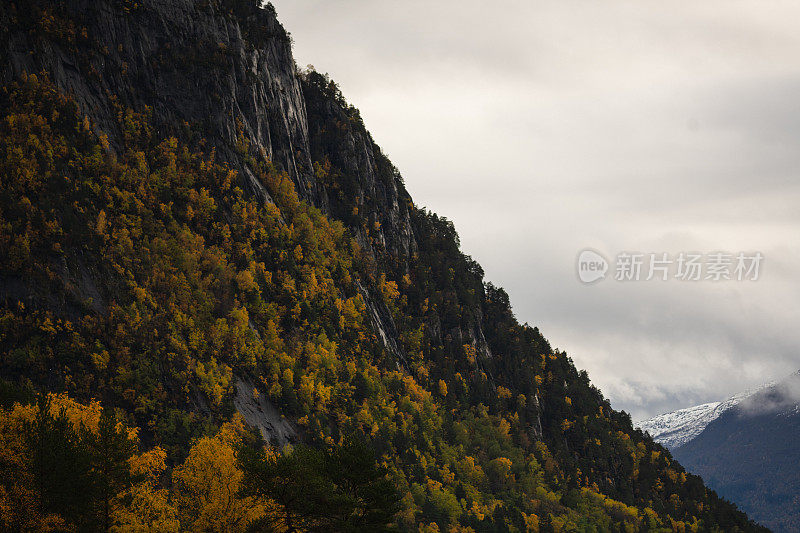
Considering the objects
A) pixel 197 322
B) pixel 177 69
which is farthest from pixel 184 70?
pixel 197 322

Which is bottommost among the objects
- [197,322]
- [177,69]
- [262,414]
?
[262,414]

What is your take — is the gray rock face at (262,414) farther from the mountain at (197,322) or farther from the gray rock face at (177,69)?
the gray rock face at (177,69)

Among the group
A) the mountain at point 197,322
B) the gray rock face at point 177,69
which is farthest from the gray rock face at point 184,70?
the mountain at point 197,322

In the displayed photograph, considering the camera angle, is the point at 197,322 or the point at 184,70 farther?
the point at 184,70

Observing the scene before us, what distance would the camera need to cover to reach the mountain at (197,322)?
162 ft

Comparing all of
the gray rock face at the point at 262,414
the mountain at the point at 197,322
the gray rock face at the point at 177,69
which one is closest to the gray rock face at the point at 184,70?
the gray rock face at the point at 177,69

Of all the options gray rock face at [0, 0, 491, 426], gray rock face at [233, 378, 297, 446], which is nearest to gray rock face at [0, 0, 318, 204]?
gray rock face at [0, 0, 491, 426]

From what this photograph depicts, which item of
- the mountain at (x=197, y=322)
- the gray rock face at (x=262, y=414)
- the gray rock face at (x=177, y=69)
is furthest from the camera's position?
the gray rock face at (x=177, y=69)

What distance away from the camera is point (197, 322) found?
12500 centimetres

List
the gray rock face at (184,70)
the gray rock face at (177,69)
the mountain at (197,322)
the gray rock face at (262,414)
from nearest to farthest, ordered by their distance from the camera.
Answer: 1. the mountain at (197,322)
2. the gray rock face at (262,414)
3. the gray rock face at (184,70)
4. the gray rock face at (177,69)

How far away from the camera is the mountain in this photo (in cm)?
4947

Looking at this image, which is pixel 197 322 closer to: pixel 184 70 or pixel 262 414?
pixel 262 414

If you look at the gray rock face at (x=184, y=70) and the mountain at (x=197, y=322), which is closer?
the mountain at (x=197, y=322)

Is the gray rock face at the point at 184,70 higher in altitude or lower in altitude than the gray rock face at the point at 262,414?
higher
